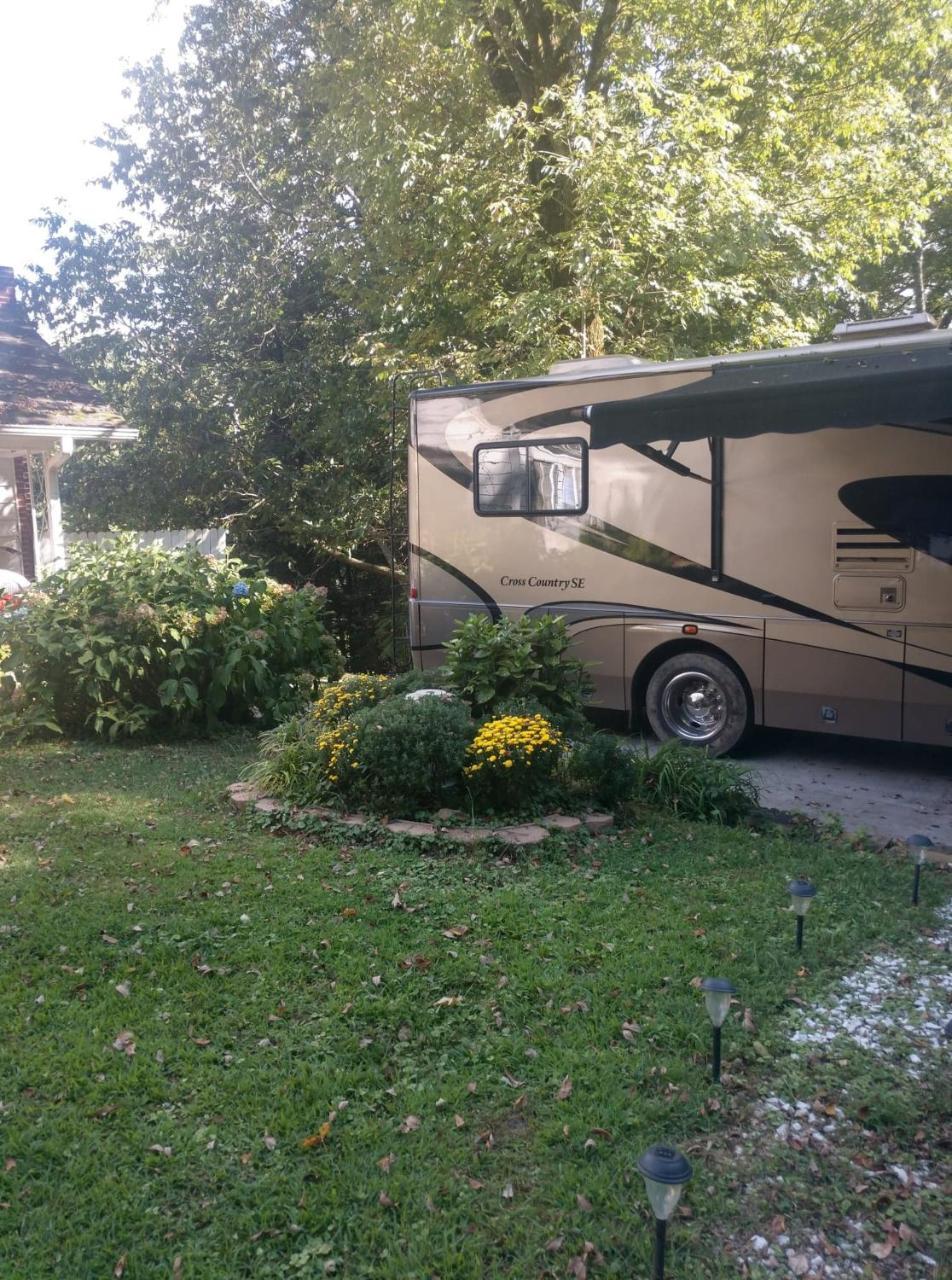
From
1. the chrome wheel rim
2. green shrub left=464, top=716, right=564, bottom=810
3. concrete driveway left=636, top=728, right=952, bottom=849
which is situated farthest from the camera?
the chrome wheel rim

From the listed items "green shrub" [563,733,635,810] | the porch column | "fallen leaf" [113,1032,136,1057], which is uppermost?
the porch column

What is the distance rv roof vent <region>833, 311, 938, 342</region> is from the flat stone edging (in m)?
4.10

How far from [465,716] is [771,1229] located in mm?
4008

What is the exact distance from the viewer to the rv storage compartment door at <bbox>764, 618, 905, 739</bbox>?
7453mm

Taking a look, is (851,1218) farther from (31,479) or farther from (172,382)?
(172,382)

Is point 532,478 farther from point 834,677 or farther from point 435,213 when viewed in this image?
point 435,213

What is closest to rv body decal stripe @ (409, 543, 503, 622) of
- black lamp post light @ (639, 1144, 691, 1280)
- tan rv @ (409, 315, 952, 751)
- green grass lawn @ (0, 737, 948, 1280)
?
tan rv @ (409, 315, 952, 751)

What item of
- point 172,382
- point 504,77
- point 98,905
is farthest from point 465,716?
point 172,382

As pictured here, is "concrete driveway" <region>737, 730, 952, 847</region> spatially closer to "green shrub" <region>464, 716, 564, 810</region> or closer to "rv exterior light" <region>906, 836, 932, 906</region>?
"rv exterior light" <region>906, 836, 932, 906</region>

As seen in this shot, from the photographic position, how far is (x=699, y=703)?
Answer: 8.56 meters

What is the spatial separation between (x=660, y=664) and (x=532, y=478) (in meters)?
1.99

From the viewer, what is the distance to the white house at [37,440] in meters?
13.3

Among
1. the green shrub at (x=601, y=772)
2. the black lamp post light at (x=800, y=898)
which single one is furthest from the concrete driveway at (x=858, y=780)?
the black lamp post light at (x=800, y=898)

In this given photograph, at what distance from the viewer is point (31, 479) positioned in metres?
14.3
